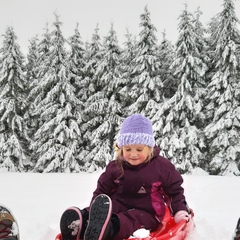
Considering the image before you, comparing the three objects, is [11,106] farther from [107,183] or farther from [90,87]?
[107,183]

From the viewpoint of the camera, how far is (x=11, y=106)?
70.0ft

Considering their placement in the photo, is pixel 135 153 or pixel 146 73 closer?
pixel 135 153

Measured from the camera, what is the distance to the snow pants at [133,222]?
2.55 metres

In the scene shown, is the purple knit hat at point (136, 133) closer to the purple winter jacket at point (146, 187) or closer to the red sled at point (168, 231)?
the purple winter jacket at point (146, 187)

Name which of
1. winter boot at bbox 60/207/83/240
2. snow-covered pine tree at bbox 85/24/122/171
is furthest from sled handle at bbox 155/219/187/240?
snow-covered pine tree at bbox 85/24/122/171

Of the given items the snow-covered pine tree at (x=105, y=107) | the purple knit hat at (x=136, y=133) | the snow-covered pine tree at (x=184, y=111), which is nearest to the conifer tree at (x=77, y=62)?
the snow-covered pine tree at (x=105, y=107)

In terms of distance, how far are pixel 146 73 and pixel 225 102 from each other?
202 inches

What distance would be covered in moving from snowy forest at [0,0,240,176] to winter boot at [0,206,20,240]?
1683 cm

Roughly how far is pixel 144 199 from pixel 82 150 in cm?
1940

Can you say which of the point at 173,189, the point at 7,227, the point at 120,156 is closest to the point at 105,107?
the point at 120,156

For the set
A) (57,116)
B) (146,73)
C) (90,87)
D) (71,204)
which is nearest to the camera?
(71,204)

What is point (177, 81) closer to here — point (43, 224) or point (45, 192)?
point (45, 192)

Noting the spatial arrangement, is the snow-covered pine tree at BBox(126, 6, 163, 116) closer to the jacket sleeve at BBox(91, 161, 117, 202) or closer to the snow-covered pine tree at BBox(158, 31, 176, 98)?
the snow-covered pine tree at BBox(158, 31, 176, 98)

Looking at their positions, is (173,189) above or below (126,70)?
below
